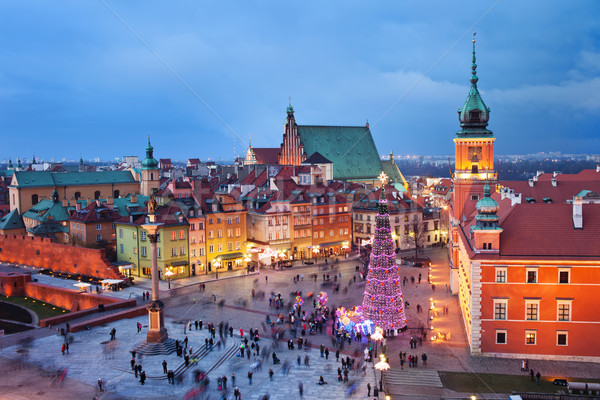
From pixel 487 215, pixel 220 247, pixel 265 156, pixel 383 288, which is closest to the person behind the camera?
pixel 487 215

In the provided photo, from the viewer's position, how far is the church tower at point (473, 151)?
54.6 m

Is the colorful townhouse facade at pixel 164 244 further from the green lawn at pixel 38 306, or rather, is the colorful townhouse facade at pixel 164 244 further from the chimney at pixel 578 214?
the chimney at pixel 578 214

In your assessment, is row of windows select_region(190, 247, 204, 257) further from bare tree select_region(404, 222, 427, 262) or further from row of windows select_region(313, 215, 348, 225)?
bare tree select_region(404, 222, 427, 262)

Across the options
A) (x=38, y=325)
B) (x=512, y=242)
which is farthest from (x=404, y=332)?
(x=38, y=325)

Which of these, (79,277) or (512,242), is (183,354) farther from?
(79,277)

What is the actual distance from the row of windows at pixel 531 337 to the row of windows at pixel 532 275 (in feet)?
10.2

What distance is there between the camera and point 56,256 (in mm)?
61688

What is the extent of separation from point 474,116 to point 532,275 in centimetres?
2453

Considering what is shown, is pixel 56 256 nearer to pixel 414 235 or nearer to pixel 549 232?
pixel 414 235

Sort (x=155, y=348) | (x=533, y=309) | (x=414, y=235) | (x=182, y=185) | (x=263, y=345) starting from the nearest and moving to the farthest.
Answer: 1. (x=533, y=309)
2. (x=155, y=348)
3. (x=263, y=345)
4. (x=182, y=185)
5. (x=414, y=235)

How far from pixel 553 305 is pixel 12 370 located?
106 ft

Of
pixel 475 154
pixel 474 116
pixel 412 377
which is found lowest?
pixel 412 377

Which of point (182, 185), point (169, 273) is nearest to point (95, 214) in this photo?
point (182, 185)

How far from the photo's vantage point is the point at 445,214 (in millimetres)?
86188
